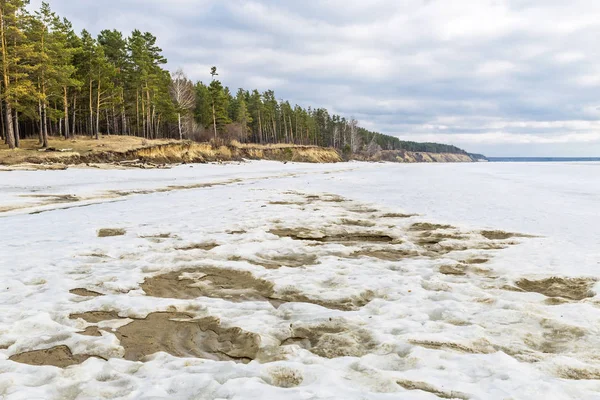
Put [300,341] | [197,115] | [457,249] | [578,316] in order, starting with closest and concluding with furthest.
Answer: [300,341] < [578,316] < [457,249] < [197,115]

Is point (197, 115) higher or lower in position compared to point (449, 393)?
higher

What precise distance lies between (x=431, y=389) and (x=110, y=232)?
24.4ft

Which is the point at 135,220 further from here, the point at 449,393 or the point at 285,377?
the point at 449,393

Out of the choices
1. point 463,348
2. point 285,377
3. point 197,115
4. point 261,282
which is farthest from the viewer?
point 197,115

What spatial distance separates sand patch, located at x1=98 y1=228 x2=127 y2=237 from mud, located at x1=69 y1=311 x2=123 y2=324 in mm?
4181

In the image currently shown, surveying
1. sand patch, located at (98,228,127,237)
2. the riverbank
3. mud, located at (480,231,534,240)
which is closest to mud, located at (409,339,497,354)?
mud, located at (480,231,534,240)

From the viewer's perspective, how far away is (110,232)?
25.9 feet

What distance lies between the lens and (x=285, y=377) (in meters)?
2.71

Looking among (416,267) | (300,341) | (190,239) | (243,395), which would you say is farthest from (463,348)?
(190,239)

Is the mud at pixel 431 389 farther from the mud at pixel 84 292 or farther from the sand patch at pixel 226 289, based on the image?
the mud at pixel 84 292

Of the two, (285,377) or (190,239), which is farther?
(190,239)

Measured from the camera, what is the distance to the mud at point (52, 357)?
114 inches

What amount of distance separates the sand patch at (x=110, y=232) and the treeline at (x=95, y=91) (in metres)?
28.9

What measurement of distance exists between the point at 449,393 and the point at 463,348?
2.54 feet
